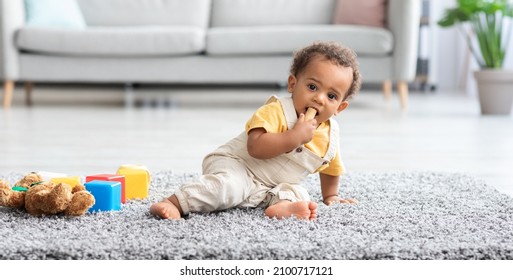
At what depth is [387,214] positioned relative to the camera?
133 cm

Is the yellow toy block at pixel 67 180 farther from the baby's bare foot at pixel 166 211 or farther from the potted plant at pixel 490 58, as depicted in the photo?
the potted plant at pixel 490 58

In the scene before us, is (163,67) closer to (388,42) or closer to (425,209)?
(388,42)

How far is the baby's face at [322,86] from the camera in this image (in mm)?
1361

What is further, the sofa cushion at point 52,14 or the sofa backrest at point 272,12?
the sofa backrest at point 272,12

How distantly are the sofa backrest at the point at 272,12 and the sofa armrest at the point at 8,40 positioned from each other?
3.82 ft

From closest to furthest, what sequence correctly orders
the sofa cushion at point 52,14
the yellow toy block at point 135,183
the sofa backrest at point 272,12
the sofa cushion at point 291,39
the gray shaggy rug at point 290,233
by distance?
the gray shaggy rug at point 290,233, the yellow toy block at point 135,183, the sofa cushion at point 291,39, the sofa cushion at point 52,14, the sofa backrest at point 272,12

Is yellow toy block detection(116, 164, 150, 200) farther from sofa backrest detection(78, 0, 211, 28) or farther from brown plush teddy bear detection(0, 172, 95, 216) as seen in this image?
sofa backrest detection(78, 0, 211, 28)

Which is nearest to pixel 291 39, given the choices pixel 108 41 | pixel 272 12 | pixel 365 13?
pixel 365 13

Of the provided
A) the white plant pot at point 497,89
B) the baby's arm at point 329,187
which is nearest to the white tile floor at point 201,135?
the white plant pot at point 497,89

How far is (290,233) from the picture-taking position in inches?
45.7

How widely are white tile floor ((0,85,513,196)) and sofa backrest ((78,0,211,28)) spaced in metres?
0.47

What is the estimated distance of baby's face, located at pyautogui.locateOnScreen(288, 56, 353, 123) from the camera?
136 cm
